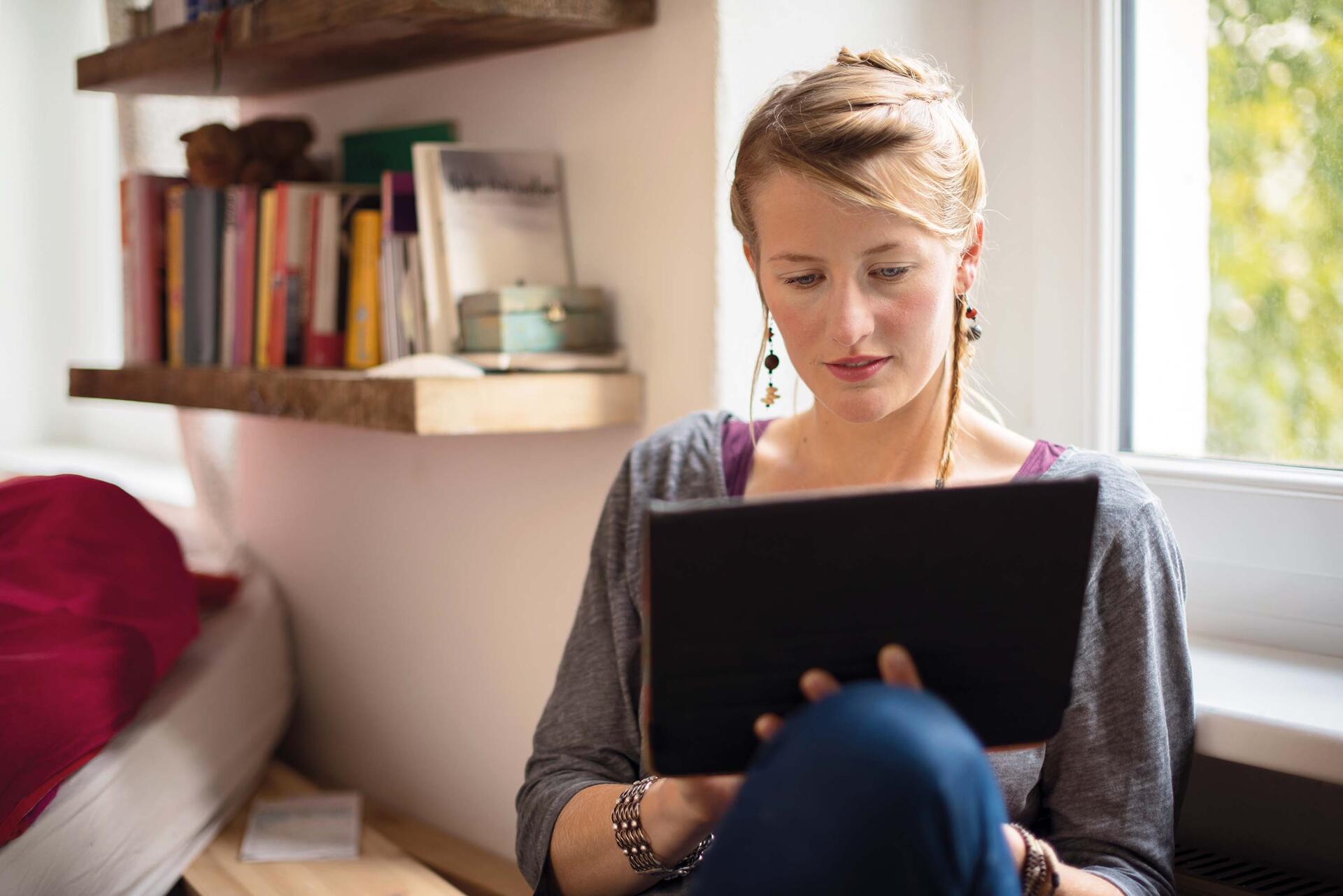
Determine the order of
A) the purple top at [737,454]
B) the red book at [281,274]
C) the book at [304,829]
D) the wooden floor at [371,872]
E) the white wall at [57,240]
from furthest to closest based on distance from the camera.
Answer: the white wall at [57,240] < the red book at [281,274] < the book at [304,829] < the wooden floor at [371,872] < the purple top at [737,454]

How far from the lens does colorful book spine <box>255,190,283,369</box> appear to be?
1.62 meters

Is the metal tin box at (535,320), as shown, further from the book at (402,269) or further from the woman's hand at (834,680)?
the woman's hand at (834,680)

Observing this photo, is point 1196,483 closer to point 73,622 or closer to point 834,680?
point 834,680

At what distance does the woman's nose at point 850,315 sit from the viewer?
912 mm

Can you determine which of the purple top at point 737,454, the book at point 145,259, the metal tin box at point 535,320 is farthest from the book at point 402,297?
the book at point 145,259

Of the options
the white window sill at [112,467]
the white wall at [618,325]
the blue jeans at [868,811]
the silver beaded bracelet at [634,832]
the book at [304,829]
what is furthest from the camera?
the white window sill at [112,467]

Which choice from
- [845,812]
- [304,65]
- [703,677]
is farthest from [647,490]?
[304,65]

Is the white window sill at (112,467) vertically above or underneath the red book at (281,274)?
underneath

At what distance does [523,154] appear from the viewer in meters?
1.41

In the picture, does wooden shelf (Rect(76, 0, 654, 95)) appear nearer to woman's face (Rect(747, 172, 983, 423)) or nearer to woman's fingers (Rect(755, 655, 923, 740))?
woman's face (Rect(747, 172, 983, 423))

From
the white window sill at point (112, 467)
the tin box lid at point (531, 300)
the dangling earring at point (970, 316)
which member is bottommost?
the white window sill at point (112, 467)

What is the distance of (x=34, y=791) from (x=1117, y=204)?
4.46 feet

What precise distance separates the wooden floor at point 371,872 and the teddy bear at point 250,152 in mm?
900

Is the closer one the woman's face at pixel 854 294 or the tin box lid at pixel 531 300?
the woman's face at pixel 854 294
